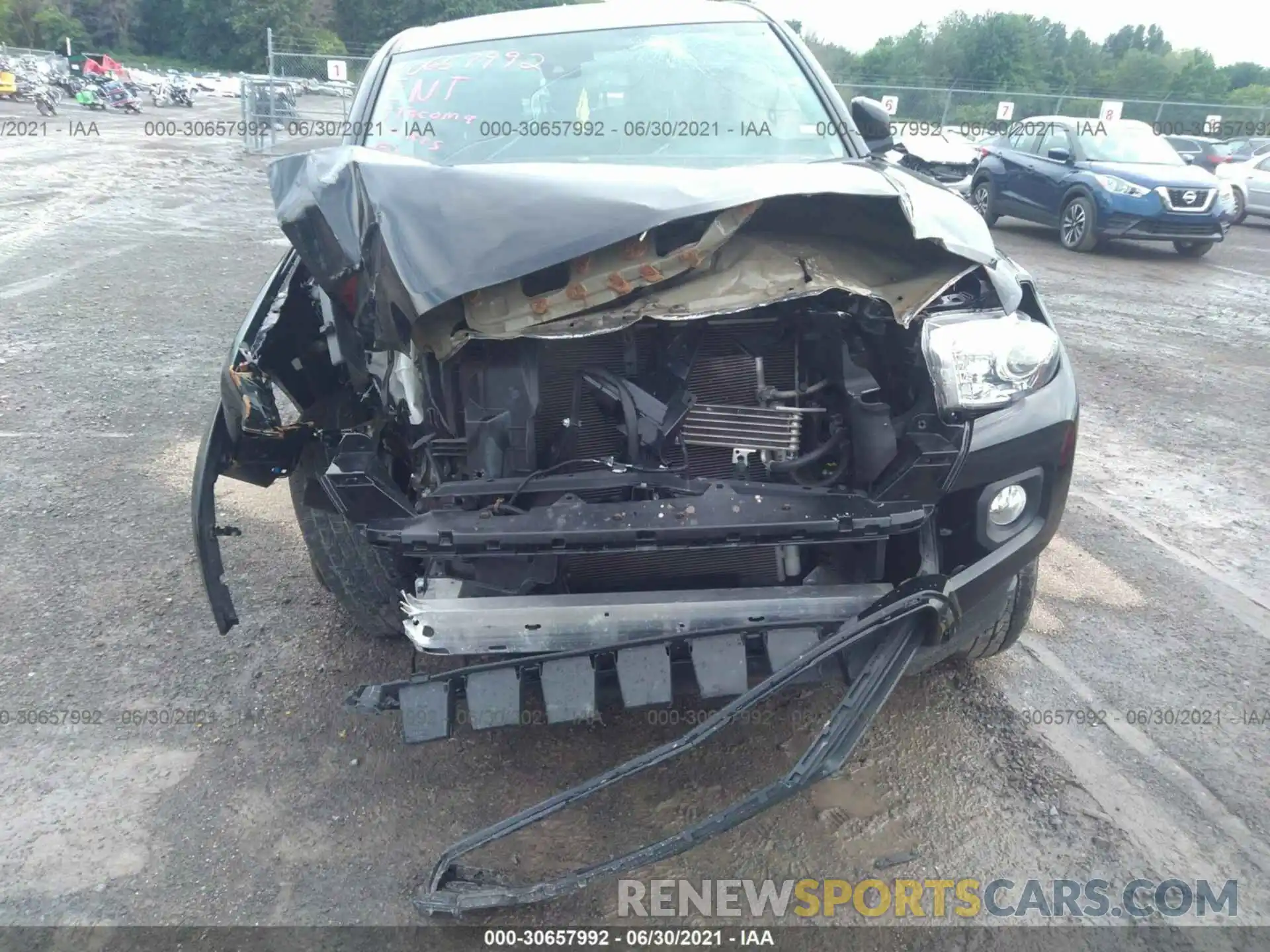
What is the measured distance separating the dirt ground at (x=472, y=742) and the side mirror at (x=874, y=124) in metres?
1.79

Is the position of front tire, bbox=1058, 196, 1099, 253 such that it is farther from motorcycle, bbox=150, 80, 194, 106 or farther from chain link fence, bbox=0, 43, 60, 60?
chain link fence, bbox=0, 43, 60, 60

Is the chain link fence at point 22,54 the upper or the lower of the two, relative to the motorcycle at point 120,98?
upper

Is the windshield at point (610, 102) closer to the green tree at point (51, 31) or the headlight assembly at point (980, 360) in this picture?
the headlight assembly at point (980, 360)

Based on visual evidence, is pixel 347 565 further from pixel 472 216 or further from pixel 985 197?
pixel 985 197

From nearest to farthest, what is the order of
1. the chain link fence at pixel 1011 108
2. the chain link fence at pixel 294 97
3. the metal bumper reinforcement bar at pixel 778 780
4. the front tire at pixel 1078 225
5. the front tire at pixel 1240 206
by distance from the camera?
the metal bumper reinforcement bar at pixel 778 780
the front tire at pixel 1078 225
the front tire at pixel 1240 206
the chain link fence at pixel 294 97
the chain link fence at pixel 1011 108

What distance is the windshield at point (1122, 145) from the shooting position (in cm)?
1066

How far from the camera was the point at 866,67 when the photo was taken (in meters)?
35.3

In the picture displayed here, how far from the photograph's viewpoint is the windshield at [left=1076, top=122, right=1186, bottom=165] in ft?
35.0

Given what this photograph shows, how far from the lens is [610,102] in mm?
3324

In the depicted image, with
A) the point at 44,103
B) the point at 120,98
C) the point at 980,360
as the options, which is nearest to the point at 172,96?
the point at 120,98

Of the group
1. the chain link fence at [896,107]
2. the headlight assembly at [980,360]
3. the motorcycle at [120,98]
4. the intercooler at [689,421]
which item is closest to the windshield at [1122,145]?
the chain link fence at [896,107]

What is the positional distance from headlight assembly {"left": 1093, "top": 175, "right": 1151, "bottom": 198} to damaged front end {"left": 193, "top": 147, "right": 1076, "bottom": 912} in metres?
9.16

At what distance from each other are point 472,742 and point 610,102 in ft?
7.63

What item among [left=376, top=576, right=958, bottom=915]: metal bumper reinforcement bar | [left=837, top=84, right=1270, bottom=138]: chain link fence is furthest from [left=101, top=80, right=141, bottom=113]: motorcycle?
[left=376, top=576, right=958, bottom=915]: metal bumper reinforcement bar
